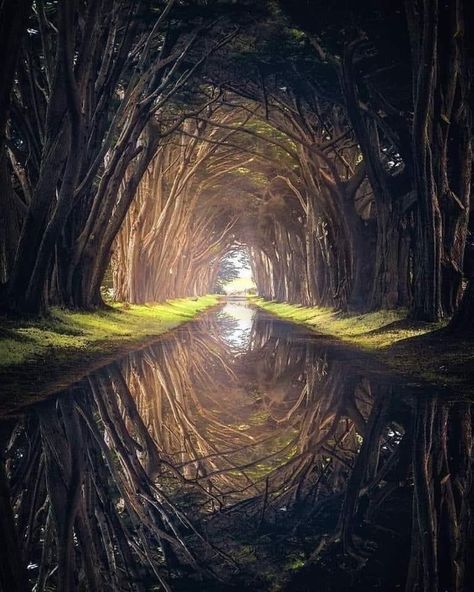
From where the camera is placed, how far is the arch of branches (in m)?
12.1

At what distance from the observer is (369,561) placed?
9.93ft

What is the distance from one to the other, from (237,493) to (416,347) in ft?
27.6

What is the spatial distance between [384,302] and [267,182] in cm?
1680

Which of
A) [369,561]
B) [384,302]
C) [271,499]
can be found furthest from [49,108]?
[384,302]

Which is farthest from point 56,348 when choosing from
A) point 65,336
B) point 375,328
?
point 375,328

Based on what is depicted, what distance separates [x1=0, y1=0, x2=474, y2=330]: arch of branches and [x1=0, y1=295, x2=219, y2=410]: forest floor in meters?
0.99

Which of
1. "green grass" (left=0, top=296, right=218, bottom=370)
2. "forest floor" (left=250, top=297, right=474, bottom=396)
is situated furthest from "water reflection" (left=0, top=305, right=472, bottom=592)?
"green grass" (left=0, top=296, right=218, bottom=370)

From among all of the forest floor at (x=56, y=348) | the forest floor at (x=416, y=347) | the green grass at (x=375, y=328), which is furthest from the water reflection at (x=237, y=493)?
the green grass at (x=375, y=328)

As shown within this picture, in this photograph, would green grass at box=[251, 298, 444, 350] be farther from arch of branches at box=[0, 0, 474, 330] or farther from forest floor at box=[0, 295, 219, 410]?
forest floor at box=[0, 295, 219, 410]

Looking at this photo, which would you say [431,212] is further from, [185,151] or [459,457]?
[185,151]

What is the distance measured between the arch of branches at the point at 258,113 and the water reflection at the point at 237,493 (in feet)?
19.8

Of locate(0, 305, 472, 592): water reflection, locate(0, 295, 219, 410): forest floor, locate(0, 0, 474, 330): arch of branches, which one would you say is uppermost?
locate(0, 0, 474, 330): arch of branches

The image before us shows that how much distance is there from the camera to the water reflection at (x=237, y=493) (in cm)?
293

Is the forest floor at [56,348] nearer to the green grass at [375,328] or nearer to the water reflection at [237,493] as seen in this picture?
the water reflection at [237,493]
